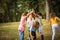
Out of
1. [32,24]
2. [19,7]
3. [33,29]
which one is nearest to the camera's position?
[33,29]

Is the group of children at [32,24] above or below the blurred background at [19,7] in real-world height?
below

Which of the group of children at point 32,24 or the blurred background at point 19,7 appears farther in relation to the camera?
the blurred background at point 19,7

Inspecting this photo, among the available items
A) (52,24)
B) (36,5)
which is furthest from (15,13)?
(52,24)

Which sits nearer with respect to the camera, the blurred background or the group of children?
the group of children

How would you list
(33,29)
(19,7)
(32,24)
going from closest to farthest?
(33,29), (32,24), (19,7)

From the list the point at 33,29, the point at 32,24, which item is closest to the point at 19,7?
the point at 32,24

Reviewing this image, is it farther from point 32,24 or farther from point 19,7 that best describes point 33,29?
point 19,7

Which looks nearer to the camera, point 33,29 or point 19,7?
point 33,29

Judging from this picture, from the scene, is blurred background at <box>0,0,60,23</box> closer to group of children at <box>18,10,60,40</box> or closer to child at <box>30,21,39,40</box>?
group of children at <box>18,10,60,40</box>

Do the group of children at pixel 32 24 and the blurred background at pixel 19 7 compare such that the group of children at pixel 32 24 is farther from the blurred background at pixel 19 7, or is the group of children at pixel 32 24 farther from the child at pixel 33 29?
the blurred background at pixel 19 7

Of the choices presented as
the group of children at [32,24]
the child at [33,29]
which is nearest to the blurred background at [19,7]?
the group of children at [32,24]

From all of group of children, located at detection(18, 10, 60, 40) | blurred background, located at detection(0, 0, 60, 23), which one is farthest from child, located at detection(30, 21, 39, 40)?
blurred background, located at detection(0, 0, 60, 23)

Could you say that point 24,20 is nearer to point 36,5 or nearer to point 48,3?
point 48,3

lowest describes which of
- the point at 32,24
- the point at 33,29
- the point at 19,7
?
the point at 33,29
